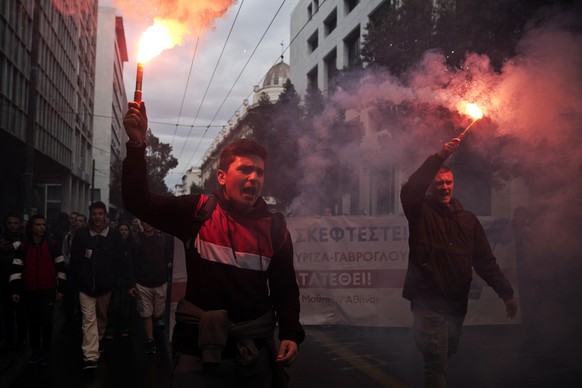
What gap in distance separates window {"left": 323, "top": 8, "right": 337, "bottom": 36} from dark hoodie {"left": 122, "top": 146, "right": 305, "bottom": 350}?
2474cm

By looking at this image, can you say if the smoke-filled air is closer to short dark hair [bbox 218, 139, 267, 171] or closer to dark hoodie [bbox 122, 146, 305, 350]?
short dark hair [bbox 218, 139, 267, 171]

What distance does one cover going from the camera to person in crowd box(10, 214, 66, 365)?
19.5 feet

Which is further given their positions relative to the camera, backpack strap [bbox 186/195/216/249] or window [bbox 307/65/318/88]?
window [bbox 307/65/318/88]

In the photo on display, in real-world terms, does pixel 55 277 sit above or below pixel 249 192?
below

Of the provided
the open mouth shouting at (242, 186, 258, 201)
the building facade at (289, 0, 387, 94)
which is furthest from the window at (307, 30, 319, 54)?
the open mouth shouting at (242, 186, 258, 201)

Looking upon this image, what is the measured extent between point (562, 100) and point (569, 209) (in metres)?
1.30

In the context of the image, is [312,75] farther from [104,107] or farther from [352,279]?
[104,107]

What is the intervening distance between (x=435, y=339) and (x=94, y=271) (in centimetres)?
376

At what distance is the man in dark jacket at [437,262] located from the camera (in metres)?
3.52

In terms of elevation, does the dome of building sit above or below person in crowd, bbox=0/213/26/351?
above

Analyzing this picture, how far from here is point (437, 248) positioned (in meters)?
3.63

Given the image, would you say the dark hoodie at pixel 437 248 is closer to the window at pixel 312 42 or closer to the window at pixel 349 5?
the window at pixel 349 5

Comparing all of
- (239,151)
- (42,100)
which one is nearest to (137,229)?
(239,151)

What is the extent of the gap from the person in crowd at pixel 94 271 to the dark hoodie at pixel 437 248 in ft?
11.4
